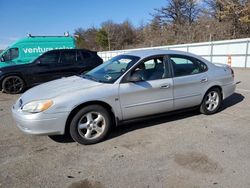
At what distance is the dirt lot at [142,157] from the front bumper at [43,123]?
0.35 metres

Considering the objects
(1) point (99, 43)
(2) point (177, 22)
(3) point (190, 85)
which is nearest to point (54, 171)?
(3) point (190, 85)

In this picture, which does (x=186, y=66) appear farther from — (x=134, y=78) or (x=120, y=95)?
(x=120, y=95)

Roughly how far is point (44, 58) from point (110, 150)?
6.91 m

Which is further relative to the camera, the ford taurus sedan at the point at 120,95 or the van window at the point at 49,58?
the van window at the point at 49,58

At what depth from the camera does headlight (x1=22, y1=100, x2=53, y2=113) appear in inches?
160

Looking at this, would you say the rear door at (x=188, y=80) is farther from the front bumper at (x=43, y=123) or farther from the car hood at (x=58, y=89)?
the front bumper at (x=43, y=123)

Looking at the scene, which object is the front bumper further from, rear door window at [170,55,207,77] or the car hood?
rear door window at [170,55,207,77]

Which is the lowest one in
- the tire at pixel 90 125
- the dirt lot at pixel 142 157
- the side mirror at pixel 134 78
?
the dirt lot at pixel 142 157

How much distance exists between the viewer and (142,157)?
12.6ft

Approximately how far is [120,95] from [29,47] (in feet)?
38.9

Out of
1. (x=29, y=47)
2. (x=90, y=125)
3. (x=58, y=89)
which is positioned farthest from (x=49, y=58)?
(x=90, y=125)

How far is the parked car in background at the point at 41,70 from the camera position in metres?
9.56

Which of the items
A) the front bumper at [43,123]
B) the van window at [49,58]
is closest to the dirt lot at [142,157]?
the front bumper at [43,123]

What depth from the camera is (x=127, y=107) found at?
465 centimetres
